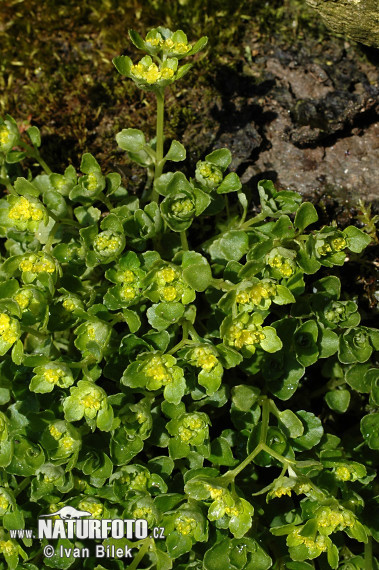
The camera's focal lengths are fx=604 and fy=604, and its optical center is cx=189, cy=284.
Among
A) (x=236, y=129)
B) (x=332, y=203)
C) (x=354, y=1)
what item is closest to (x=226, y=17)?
(x=236, y=129)

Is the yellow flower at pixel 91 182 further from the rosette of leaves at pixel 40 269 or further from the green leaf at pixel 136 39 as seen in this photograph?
the green leaf at pixel 136 39

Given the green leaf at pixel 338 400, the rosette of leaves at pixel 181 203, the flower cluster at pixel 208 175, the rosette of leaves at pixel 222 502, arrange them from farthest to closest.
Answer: the green leaf at pixel 338 400 < the flower cluster at pixel 208 175 < the rosette of leaves at pixel 181 203 < the rosette of leaves at pixel 222 502

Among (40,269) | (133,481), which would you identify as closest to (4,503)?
(133,481)

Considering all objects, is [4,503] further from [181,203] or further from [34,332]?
[181,203]

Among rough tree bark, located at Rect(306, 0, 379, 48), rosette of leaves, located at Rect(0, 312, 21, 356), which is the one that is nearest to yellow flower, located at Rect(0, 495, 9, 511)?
rosette of leaves, located at Rect(0, 312, 21, 356)

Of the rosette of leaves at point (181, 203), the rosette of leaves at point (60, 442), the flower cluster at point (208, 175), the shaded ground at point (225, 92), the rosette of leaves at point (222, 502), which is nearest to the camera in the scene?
the rosette of leaves at point (222, 502)

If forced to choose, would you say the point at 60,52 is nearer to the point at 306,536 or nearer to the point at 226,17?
Answer: the point at 226,17

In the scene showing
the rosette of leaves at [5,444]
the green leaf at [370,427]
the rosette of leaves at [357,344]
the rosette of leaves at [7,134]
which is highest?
the rosette of leaves at [7,134]

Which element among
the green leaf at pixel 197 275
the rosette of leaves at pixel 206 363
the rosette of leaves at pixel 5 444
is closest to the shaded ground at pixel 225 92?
the green leaf at pixel 197 275
